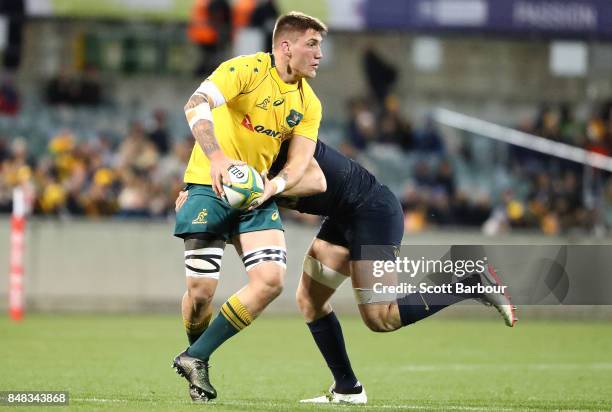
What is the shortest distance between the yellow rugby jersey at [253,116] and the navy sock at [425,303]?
4.50 ft

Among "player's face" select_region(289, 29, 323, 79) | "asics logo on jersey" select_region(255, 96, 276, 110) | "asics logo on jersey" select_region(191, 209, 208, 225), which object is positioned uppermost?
"player's face" select_region(289, 29, 323, 79)

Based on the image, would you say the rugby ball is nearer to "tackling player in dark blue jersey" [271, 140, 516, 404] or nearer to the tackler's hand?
the tackler's hand

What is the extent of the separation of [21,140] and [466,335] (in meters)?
9.77

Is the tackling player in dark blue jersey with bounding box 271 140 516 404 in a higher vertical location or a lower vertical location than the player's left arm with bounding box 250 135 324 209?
lower

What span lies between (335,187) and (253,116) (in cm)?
93

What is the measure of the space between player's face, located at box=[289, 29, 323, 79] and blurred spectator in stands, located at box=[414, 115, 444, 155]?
14984mm

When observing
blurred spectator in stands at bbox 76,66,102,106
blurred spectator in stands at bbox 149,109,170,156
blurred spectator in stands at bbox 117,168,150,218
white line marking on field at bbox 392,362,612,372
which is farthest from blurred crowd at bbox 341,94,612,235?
white line marking on field at bbox 392,362,612,372

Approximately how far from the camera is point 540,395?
8961mm

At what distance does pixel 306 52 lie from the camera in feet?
25.7

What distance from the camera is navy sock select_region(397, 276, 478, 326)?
8.09 metres

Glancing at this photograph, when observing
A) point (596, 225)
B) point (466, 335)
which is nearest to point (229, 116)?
point (466, 335)

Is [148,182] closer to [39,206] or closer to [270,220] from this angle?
[39,206]

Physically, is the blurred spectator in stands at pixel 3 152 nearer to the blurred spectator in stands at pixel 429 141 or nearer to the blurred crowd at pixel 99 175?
the blurred crowd at pixel 99 175

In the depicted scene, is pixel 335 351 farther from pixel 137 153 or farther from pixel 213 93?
pixel 137 153
